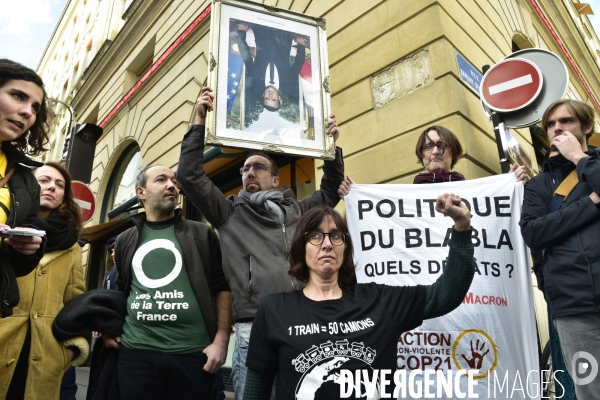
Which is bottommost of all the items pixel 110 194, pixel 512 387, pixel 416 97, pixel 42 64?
pixel 512 387

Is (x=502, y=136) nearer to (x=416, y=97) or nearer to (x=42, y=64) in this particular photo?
(x=416, y=97)

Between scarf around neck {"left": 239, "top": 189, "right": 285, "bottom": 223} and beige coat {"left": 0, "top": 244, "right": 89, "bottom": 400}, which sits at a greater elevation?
scarf around neck {"left": 239, "top": 189, "right": 285, "bottom": 223}

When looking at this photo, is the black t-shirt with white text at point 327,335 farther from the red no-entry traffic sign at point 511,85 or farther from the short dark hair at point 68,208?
the red no-entry traffic sign at point 511,85

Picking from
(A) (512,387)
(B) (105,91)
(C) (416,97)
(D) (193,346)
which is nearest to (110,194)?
(B) (105,91)

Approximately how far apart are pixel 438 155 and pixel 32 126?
2.56m

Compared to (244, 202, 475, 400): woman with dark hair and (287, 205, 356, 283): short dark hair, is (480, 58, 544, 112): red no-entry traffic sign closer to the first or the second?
(244, 202, 475, 400): woman with dark hair

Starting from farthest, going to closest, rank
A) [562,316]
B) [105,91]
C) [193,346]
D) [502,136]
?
[105,91] < [502,136] < [193,346] < [562,316]

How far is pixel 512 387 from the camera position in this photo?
8.09 feet

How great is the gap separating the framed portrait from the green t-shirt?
838mm

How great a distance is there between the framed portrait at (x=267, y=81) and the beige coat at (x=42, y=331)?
134 centimetres

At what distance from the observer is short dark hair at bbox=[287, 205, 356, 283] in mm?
1959

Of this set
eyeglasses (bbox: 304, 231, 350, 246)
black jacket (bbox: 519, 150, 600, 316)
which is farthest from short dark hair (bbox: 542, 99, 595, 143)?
eyeglasses (bbox: 304, 231, 350, 246)

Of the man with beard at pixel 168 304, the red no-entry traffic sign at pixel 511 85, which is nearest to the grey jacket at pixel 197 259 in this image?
the man with beard at pixel 168 304

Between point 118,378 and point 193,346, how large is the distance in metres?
0.48
